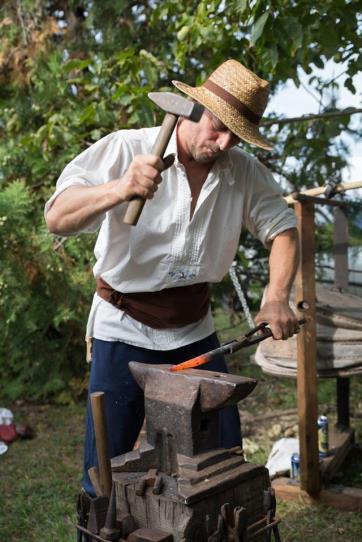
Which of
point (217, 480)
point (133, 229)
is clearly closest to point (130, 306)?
point (133, 229)

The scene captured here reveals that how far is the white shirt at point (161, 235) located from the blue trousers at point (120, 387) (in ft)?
0.12

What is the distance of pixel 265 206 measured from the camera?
7.77ft

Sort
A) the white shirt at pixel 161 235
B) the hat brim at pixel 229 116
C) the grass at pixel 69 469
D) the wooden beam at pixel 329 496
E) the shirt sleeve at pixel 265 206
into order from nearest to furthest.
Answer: the hat brim at pixel 229 116 < the white shirt at pixel 161 235 < the shirt sleeve at pixel 265 206 < the grass at pixel 69 469 < the wooden beam at pixel 329 496

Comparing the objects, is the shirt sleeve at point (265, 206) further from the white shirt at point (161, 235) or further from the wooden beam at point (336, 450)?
the wooden beam at point (336, 450)

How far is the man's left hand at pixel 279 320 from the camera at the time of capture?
2057 millimetres

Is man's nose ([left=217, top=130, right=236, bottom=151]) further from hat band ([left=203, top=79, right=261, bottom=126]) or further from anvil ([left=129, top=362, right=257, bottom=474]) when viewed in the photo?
anvil ([left=129, top=362, right=257, bottom=474])

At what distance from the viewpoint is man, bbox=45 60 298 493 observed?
6.73 feet

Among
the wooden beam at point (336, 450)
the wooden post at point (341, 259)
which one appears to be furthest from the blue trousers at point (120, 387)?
the wooden post at point (341, 259)

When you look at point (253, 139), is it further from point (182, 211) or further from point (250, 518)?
point (250, 518)

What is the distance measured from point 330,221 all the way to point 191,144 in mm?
3701

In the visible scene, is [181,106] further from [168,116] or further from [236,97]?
[236,97]

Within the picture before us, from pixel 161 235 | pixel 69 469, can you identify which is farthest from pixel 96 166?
pixel 69 469

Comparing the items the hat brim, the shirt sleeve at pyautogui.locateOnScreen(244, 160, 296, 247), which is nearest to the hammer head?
the hat brim

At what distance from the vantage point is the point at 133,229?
2.12 meters
